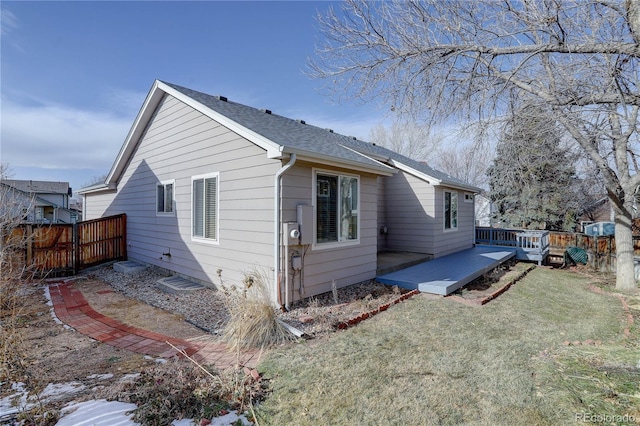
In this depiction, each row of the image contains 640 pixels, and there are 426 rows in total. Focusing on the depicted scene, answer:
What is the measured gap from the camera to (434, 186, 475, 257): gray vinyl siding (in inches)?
410

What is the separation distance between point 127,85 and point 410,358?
12827mm

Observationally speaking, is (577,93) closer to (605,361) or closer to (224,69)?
(605,361)

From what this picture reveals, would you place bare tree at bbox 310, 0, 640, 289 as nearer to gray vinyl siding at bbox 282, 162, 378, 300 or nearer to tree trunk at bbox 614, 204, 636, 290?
gray vinyl siding at bbox 282, 162, 378, 300

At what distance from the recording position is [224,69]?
10.7 meters

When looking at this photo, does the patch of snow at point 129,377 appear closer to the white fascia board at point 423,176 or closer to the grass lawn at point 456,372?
the grass lawn at point 456,372

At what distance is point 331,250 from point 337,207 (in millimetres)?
897

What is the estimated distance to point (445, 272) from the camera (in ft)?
26.5

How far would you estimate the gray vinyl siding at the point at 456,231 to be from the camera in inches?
410

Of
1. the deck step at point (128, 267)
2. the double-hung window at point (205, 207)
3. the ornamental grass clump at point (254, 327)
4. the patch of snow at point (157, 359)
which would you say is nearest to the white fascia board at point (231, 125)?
the double-hung window at point (205, 207)

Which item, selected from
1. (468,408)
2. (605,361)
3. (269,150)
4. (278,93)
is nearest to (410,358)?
(468,408)

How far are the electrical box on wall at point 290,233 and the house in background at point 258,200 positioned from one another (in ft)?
0.06

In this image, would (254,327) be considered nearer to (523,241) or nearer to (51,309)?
(51,309)

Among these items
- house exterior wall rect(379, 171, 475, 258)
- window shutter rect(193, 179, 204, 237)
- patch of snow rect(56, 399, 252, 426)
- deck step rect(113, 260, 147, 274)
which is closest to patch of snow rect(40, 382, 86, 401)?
patch of snow rect(56, 399, 252, 426)

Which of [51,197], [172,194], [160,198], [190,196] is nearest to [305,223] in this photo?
[190,196]
